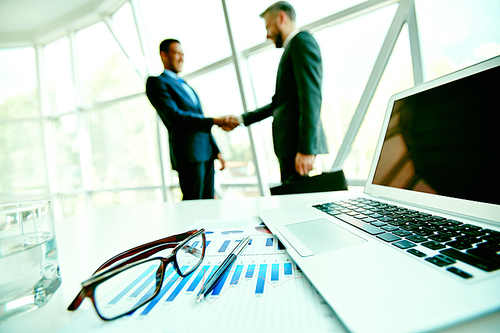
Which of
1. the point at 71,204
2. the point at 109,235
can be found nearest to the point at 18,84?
the point at 71,204

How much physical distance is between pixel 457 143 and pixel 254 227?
0.48 meters

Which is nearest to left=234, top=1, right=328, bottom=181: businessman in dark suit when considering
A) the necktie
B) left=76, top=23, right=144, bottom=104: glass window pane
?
the necktie

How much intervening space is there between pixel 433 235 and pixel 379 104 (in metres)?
2.01

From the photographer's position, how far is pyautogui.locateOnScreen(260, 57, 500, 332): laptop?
0.22 meters

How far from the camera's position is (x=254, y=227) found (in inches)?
23.0

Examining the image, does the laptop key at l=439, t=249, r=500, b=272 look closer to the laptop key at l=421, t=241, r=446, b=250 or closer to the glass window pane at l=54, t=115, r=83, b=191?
the laptop key at l=421, t=241, r=446, b=250

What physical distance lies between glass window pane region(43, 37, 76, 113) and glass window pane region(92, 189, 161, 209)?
6.76 feet

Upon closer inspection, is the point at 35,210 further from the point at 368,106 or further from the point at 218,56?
the point at 218,56

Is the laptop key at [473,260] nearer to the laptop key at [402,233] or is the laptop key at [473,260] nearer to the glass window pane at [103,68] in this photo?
the laptop key at [402,233]

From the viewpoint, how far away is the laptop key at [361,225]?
0.42 m

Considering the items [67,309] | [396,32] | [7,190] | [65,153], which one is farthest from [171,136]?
[7,190]

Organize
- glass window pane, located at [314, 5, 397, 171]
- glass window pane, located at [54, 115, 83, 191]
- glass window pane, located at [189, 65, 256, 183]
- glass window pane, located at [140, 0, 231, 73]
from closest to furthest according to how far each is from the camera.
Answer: glass window pane, located at [314, 5, 397, 171], glass window pane, located at [140, 0, 231, 73], glass window pane, located at [189, 65, 256, 183], glass window pane, located at [54, 115, 83, 191]

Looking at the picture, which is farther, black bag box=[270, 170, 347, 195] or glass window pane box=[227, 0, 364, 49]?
glass window pane box=[227, 0, 364, 49]

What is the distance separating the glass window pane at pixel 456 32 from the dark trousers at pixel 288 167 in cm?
117
